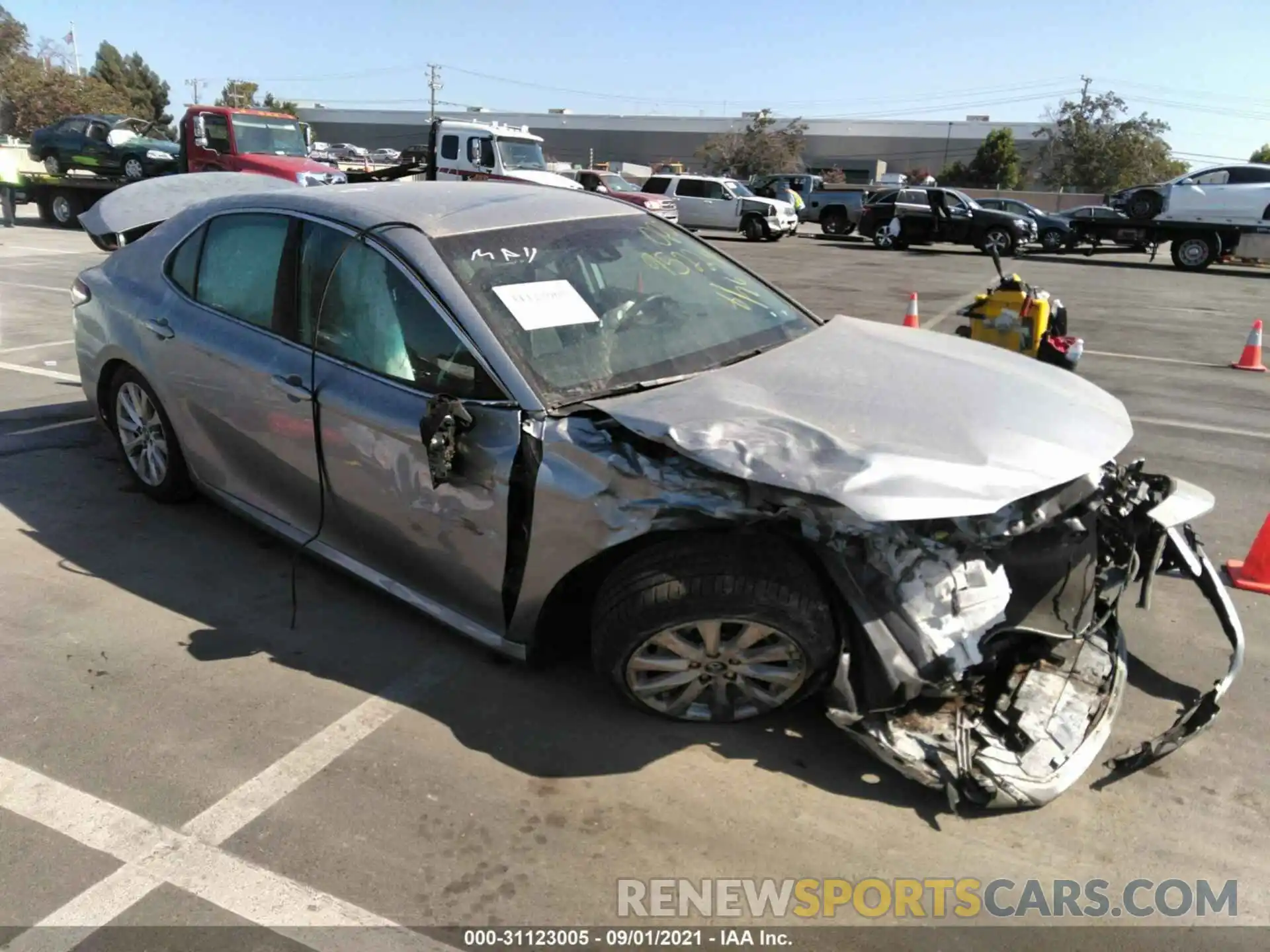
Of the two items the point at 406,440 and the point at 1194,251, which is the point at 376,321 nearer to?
the point at 406,440

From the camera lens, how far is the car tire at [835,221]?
2975cm

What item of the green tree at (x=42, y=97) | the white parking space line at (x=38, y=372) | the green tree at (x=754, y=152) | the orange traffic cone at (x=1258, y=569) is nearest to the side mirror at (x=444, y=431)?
the orange traffic cone at (x=1258, y=569)

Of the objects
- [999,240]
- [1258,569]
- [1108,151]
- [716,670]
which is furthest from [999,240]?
[1108,151]

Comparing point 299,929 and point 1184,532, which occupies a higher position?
point 1184,532

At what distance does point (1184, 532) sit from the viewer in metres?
3.38

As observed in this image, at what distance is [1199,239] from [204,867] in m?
25.3

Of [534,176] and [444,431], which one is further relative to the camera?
[534,176]

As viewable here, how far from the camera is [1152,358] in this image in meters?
9.89

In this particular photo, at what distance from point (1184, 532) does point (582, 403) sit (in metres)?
2.25

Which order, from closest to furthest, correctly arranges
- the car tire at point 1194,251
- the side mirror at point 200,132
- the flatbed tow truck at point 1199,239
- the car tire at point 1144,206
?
the side mirror at point 200,132 < the flatbed tow truck at point 1199,239 < the car tire at point 1194,251 < the car tire at point 1144,206

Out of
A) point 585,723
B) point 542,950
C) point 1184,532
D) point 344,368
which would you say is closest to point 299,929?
point 542,950

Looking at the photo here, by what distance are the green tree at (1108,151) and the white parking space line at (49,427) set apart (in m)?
66.0

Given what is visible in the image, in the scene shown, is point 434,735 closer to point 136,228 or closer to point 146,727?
point 146,727

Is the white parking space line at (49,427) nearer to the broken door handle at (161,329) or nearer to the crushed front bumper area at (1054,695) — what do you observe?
the broken door handle at (161,329)
